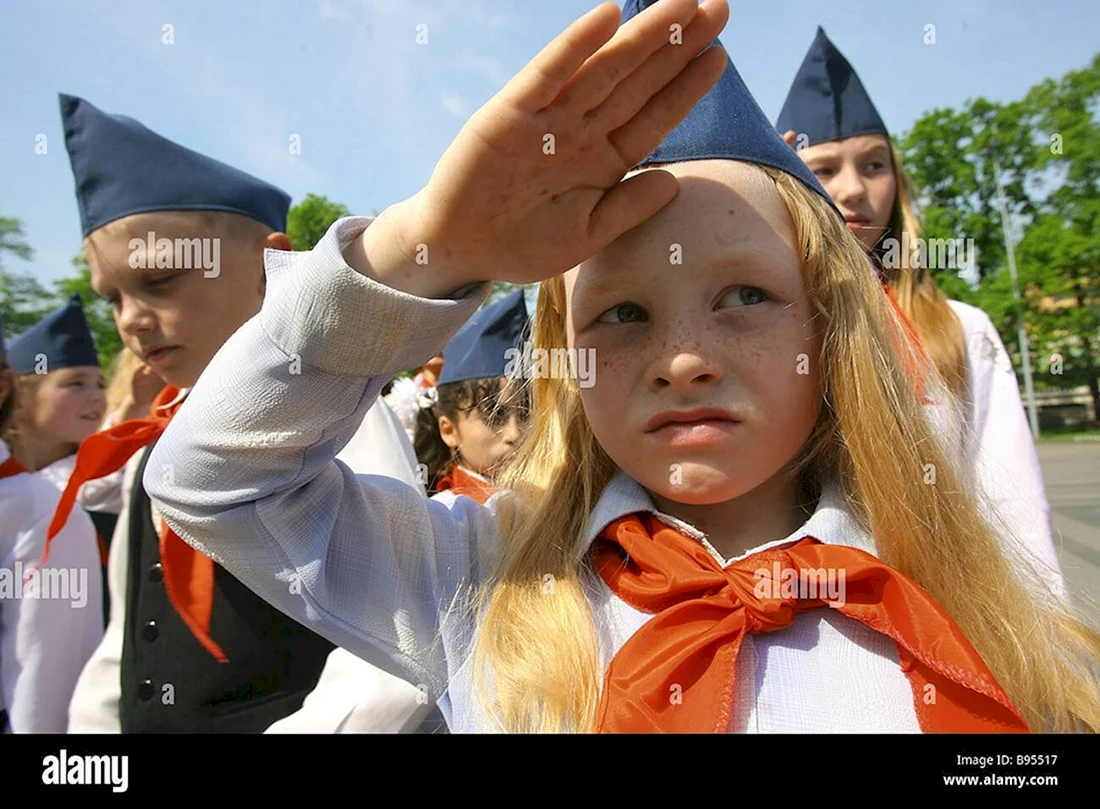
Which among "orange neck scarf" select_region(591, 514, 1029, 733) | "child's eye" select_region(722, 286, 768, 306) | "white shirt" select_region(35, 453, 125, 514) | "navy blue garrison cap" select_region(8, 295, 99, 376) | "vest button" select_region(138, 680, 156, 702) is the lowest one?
"vest button" select_region(138, 680, 156, 702)

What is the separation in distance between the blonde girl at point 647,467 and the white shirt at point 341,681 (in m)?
0.16

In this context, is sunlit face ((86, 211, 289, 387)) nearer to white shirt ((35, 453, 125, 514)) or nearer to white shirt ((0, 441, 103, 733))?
white shirt ((35, 453, 125, 514))

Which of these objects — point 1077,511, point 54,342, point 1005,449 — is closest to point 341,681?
point 1005,449

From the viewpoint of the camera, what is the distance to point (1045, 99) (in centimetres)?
116

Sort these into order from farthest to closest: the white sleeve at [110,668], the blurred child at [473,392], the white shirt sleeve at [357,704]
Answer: the blurred child at [473,392] < the white sleeve at [110,668] < the white shirt sleeve at [357,704]

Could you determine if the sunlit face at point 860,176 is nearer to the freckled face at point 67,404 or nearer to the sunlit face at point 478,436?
the sunlit face at point 478,436

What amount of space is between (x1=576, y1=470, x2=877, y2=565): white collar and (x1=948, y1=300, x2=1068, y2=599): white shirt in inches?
9.7

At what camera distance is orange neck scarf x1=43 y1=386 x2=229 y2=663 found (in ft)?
4.39

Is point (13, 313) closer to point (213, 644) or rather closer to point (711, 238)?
point (213, 644)

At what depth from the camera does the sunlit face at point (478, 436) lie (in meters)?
1.85

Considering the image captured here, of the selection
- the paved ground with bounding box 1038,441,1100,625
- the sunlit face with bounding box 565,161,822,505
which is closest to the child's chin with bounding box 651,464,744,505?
the sunlit face with bounding box 565,161,822,505

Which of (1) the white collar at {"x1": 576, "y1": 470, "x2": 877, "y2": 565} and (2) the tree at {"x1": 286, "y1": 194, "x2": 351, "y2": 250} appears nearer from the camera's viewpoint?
(1) the white collar at {"x1": 576, "y1": 470, "x2": 877, "y2": 565}

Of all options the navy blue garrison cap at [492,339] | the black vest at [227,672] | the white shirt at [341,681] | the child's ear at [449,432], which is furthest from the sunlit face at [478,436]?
the black vest at [227,672]

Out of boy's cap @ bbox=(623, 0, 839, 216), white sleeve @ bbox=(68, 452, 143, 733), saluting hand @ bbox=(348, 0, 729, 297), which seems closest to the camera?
saluting hand @ bbox=(348, 0, 729, 297)
